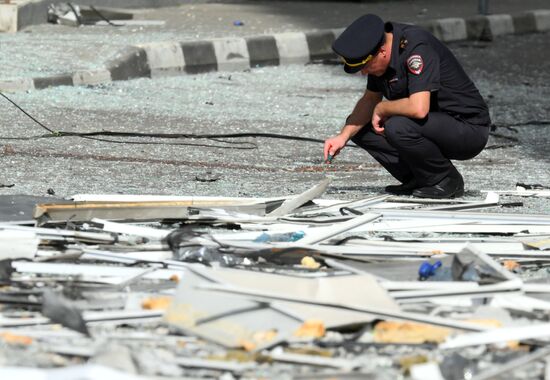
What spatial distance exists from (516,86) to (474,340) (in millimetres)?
8776

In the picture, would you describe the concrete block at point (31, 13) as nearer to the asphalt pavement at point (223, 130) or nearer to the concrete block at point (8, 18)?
the concrete block at point (8, 18)

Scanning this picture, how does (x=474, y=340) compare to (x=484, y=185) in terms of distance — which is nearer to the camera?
(x=474, y=340)

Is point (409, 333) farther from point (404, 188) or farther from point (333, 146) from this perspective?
point (404, 188)

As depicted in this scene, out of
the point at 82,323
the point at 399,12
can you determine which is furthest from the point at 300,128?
the point at 399,12

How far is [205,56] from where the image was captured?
44.4 ft

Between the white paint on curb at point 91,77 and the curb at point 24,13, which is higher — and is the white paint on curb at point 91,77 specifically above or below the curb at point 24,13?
below

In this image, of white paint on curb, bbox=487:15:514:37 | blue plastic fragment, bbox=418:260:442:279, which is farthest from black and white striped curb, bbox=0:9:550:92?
blue plastic fragment, bbox=418:260:442:279

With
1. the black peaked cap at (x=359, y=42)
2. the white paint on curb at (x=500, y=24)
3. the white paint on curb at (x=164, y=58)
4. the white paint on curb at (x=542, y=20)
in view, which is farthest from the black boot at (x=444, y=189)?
the white paint on curb at (x=542, y=20)

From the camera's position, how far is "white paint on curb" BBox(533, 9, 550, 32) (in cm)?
1756

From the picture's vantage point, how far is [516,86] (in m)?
13.1

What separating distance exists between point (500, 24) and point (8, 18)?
614 cm

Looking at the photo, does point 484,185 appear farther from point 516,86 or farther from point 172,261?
point 516,86

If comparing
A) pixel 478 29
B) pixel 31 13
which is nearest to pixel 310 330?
pixel 31 13

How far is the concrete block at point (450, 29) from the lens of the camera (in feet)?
52.6
